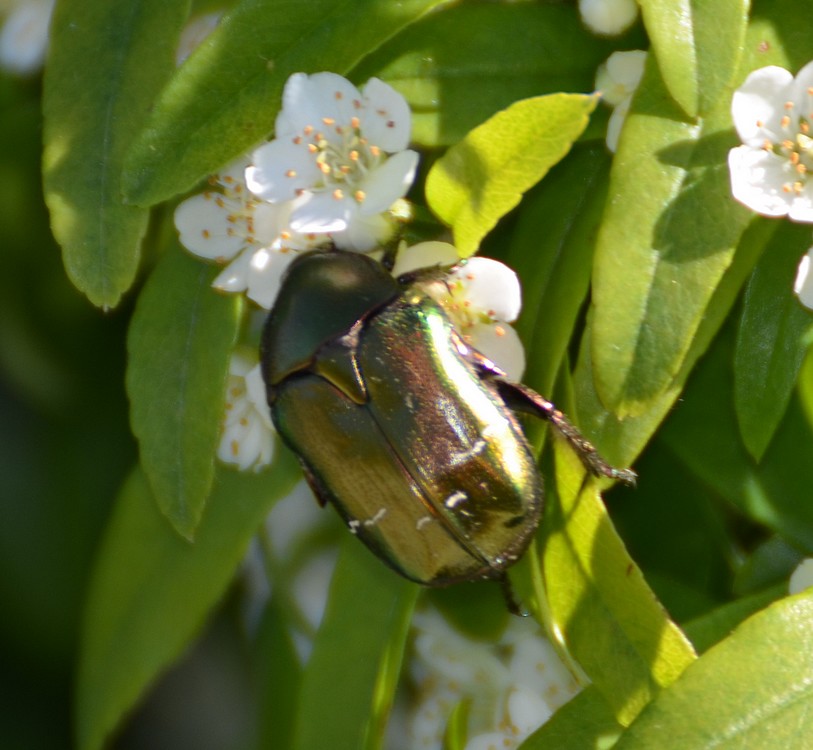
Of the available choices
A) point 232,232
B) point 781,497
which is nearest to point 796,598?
point 781,497

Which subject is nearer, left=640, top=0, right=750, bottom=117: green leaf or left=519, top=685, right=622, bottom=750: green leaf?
left=640, top=0, right=750, bottom=117: green leaf

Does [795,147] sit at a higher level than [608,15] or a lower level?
lower

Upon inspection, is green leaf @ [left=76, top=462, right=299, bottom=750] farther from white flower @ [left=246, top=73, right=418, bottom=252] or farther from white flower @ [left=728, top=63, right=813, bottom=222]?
white flower @ [left=728, top=63, right=813, bottom=222]

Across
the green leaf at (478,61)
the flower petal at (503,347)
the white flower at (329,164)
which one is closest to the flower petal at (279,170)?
the white flower at (329,164)

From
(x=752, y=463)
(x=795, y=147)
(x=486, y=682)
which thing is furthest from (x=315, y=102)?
(x=486, y=682)

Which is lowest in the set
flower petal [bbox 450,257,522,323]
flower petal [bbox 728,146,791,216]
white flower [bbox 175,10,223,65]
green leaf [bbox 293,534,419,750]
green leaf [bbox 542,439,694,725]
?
green leaf [bbox 293,534,419,750]

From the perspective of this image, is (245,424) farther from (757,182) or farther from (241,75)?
(757,182)

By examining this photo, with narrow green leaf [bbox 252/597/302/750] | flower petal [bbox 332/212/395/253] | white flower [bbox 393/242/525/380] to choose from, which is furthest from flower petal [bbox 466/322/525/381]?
narrow green leaf [bbox 252/597/302/750]
